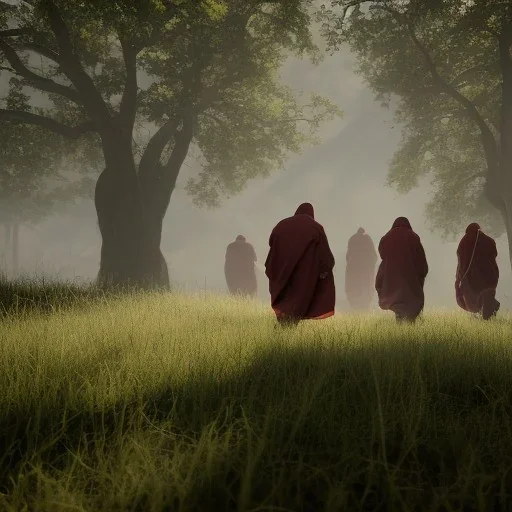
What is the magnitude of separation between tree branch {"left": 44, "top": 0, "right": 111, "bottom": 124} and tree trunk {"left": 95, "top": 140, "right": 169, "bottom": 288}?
38.9 inches

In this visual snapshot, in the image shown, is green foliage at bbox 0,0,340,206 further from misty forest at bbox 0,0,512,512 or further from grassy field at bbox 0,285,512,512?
grassy field at bbox 0,285,512,512

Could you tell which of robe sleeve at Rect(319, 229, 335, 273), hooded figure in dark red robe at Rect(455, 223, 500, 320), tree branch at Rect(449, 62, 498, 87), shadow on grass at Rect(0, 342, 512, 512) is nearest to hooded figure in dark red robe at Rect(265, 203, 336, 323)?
robe sleeve at Rect(319, 229, 335, 273)

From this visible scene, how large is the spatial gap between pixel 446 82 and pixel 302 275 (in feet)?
38.2

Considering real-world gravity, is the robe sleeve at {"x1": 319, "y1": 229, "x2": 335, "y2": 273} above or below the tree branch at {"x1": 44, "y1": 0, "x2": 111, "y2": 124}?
below

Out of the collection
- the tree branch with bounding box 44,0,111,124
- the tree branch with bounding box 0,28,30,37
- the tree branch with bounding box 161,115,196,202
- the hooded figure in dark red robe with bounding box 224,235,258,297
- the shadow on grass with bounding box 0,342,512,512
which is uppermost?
the tree branch with bounding box 0,28,30,37

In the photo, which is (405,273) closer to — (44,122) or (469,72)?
(469,72)

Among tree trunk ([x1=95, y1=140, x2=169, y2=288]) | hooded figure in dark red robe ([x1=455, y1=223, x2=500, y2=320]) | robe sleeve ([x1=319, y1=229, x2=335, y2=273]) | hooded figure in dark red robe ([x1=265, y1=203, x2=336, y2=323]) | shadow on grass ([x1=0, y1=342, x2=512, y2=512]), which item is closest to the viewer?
shadow on grass ([x1=0, y1=342, x2=512, y2=512])

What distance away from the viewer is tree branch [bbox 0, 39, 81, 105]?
41.5 feet

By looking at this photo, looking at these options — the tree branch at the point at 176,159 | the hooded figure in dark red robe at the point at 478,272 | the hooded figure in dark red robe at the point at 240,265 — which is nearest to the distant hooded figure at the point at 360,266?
the hooded figure in dark red robe at the point at 240,265

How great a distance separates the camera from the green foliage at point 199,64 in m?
11.8

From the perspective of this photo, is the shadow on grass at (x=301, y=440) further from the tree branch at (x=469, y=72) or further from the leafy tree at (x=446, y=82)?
the tree branch at (x=469, y=72)

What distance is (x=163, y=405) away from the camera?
3027mm

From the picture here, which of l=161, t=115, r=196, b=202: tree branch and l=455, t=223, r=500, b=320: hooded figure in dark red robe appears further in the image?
l=161, t=115, r=196, b=202: tree branch

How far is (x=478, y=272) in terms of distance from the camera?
9.29m
